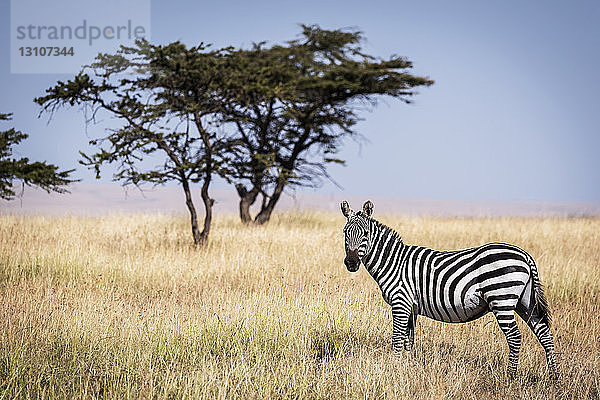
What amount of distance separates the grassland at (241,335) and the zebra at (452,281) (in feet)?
1.66

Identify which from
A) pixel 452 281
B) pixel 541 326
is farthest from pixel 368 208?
pixel 541 326

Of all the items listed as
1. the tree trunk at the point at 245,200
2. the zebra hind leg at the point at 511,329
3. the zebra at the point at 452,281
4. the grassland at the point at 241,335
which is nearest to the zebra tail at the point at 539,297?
the zebra at the point at 452,281

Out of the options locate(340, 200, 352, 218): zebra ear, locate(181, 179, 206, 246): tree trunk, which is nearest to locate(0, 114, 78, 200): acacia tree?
locate(181, 179, 206, 246): tree trunk

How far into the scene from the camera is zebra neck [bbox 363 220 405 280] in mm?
5192

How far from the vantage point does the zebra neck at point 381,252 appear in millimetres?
5192

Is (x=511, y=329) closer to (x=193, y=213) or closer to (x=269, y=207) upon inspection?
(x=193, y=213)

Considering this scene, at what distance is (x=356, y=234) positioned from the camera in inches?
196

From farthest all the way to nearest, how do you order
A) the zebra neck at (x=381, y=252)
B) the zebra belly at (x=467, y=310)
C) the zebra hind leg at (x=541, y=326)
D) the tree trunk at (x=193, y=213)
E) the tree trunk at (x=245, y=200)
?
the tree trunk at (x=245, y=200) < the tree trunk at (x=193, y=213) < the zebra neck at (x=381, y=252) < the zebra hind leg at (x=541, y=326) < the zebra belly at (x=467, y=310)

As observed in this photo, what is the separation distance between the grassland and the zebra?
1.66 ft

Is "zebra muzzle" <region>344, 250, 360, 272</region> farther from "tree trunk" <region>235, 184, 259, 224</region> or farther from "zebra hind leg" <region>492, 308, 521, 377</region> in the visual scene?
"tree trunk" <region>235, 184, 259, 224</region>

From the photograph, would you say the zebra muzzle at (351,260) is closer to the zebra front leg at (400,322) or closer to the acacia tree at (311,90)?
the zebra front leg at (400,322)

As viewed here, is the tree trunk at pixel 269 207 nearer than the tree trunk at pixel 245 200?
Yes

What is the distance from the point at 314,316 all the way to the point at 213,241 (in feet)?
27.8

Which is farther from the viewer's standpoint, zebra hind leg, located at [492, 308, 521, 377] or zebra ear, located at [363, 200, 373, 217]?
zebra ear, located at [363, 200, 373, 217]
